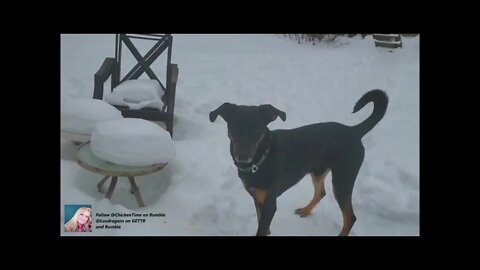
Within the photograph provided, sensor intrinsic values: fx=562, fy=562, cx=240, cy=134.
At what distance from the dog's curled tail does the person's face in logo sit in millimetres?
1504

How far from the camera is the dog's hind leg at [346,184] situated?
Result: 2947mm

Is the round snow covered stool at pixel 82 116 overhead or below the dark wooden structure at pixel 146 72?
below

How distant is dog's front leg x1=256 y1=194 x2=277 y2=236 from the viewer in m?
2.81

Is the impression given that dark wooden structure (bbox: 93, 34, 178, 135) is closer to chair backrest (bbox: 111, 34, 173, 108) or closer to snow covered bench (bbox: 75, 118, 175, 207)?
chair backrest (bbox: 111, 34, 173, 108)

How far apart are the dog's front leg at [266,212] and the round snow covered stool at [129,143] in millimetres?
583

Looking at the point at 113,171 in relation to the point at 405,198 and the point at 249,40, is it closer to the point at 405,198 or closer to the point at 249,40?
the point at 249,40

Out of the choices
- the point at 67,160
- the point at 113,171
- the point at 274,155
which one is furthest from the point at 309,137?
the point at 67,160

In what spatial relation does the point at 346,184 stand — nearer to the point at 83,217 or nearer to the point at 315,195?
the point at 315,195

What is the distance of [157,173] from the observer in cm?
305

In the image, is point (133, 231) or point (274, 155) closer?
point (274, 155)

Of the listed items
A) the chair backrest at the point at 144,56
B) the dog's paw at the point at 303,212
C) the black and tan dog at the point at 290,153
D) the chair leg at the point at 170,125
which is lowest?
the dog's paw at the point at 303,212

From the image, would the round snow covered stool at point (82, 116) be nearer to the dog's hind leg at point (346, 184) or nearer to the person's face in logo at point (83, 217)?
the person's face in logo at point (83, 217)

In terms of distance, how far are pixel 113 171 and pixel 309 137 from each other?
1.01 m

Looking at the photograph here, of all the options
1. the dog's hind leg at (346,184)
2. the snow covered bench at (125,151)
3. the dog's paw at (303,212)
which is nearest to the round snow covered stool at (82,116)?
the snow covered bench at (125,151)
